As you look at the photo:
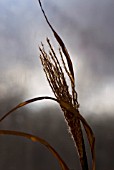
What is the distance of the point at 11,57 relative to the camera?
121cm

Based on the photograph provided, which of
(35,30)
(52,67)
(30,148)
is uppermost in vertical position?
(35,30)

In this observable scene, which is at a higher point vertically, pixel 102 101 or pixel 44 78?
pixel 44 78

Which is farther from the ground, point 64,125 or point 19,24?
point 19,24

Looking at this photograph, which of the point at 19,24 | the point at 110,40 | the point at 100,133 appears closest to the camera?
the point at 100,133

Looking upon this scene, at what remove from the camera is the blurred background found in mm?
1043

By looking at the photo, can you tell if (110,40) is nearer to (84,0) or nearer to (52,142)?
(84,0)

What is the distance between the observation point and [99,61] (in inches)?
44.3

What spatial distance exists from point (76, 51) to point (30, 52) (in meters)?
0.20

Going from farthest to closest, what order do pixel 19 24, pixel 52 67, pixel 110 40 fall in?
1. pixel 19 24
2. pixel 110 40
3. pixel 52 67

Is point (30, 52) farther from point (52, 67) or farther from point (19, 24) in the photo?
point (52, 67)

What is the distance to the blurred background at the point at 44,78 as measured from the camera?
1043 millimetres

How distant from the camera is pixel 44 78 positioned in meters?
1.15

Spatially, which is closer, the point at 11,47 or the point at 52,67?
the point at 52,67

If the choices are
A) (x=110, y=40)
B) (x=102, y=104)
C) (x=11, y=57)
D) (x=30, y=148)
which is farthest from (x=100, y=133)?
(x=11, y=57)
